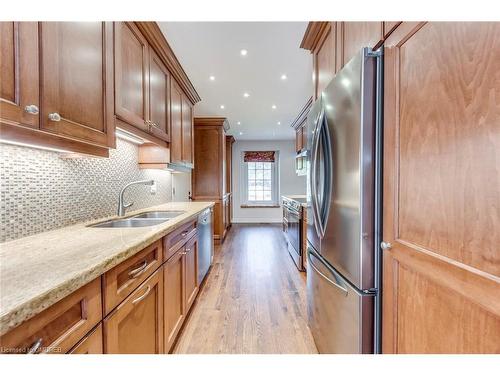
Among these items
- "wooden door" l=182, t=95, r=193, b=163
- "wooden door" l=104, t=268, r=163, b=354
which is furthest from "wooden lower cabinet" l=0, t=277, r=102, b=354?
"wooden door" l=182, t=95, r=193, b=163

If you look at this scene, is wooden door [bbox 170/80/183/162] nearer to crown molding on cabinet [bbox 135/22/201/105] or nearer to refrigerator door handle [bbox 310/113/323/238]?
crown molding on cabinet [bbox 135/22/201/105]

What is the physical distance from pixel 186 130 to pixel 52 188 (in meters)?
1.93

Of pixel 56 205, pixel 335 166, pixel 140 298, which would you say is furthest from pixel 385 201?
pixel 56 205

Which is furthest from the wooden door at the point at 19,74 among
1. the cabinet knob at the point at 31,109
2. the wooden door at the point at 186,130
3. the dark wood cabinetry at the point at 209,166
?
the dark wood cabinetry at the point at 209,166

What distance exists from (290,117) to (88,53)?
3.95 metres

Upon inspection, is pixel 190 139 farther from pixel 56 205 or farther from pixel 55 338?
pixel 55 338

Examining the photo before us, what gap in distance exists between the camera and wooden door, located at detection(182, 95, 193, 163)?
2.93 meters

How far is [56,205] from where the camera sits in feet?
4.47

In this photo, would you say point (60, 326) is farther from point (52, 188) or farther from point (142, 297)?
point (52, 188)

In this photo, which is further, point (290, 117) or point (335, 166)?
point (290, 117)

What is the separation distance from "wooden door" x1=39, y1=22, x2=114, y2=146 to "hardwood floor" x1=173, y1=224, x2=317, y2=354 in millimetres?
1562

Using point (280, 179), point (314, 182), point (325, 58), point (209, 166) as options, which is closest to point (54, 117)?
point (314, 182)

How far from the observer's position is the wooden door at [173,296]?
1458 mm

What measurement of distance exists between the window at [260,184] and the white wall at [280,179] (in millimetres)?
178
